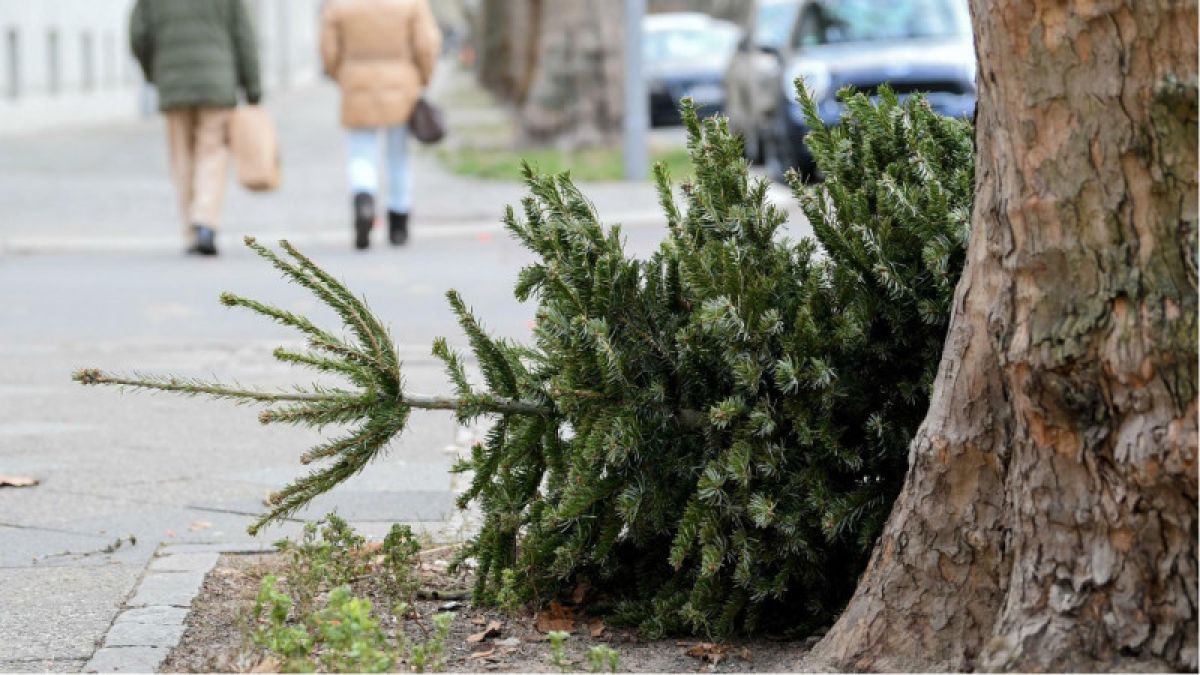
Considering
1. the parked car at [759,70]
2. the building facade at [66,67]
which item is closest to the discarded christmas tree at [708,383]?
the parked car at [759,70]

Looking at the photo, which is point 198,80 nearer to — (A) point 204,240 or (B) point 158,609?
(A) point 204,240

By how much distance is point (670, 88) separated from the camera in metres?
28.1

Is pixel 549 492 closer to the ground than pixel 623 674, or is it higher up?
higher up

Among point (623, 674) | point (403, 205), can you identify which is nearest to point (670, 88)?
point (403, 205)

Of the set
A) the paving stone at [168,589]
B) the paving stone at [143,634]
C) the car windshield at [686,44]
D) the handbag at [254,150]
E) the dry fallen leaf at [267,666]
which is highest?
the car windshield at [686,44]

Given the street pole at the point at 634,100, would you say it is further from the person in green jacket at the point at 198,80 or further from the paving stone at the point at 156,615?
the paving stone at the point at 156,615

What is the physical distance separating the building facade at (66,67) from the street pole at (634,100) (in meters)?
14.8

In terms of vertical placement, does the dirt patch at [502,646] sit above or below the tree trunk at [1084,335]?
below

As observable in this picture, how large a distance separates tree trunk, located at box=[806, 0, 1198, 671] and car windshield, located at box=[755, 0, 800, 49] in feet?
49.1

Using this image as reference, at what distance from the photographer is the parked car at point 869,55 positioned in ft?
53.5

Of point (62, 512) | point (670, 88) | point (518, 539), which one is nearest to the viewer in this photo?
point (518, 539)

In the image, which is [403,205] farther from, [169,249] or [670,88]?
[670,88]

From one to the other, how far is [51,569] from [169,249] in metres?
9.57

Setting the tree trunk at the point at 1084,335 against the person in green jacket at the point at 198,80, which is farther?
the person in green jacket at the point at 198,80
